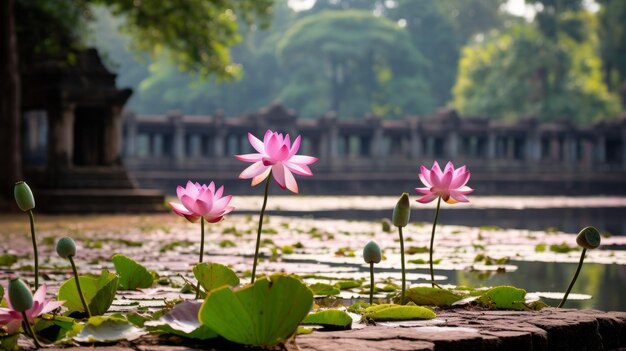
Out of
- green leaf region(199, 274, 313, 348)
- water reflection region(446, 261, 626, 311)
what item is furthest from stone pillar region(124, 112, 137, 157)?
green leaf region(199, 274, 313, 348)

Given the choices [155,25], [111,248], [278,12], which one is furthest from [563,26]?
[111,248]

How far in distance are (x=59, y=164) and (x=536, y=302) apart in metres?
16.0

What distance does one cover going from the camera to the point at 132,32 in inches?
893

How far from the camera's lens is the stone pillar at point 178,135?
42688mm

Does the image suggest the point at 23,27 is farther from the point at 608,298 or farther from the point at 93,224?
the point at 608,298

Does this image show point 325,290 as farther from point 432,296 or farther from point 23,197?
point 23,197

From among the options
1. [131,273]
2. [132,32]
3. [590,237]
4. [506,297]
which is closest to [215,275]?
[131,273]

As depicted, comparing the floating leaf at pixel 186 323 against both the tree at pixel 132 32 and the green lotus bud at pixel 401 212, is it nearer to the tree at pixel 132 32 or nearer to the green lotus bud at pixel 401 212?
the green lotus bud at pixel 401 212

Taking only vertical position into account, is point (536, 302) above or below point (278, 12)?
below

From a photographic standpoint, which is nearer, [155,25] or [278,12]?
[155,25]

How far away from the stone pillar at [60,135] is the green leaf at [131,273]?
1496cm

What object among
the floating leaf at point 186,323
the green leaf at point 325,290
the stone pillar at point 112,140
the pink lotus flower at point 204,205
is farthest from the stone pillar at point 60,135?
the floating leaf at point 186,323

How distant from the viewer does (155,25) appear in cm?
2041

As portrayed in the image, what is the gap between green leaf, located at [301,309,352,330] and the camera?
3.41 m
